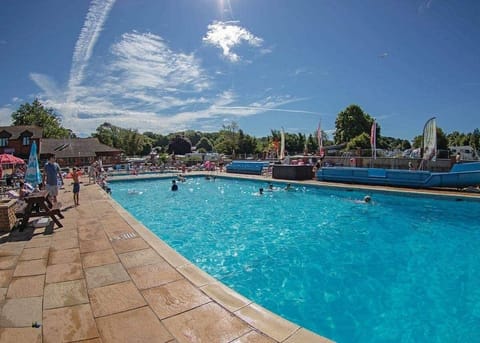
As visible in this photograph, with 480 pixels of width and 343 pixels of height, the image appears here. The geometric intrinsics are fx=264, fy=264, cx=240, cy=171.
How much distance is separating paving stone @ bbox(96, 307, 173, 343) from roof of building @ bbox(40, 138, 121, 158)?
36.4 metres

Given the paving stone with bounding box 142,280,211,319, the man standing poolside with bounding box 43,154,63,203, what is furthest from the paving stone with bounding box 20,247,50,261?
the man standing poolside with bounding box 43,154,63,203

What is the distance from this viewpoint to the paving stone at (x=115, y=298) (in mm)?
2875

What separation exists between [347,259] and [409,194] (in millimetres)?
7914

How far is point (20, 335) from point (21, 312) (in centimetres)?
46

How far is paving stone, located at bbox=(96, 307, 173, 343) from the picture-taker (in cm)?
242

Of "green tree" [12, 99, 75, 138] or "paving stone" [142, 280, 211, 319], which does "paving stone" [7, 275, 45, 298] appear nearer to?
"paving stone" [142, 280, 211, 319]

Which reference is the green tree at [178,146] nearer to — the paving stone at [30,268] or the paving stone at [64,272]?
the paving stone at [30,268]

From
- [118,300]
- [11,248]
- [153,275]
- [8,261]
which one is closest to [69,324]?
[118,300]

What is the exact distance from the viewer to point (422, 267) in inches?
225

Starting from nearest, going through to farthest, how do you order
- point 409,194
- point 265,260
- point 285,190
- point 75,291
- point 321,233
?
point 75,291, point 265,260, point 321,233, point 409,194, point 285,190

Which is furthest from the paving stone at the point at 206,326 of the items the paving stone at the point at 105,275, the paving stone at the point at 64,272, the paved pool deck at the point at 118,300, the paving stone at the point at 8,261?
the paving stone at the point at 8,261

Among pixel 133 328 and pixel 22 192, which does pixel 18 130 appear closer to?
pixel 22 192

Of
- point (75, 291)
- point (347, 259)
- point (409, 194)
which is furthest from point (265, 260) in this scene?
point (409, 194)

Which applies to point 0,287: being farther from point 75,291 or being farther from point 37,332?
point 37,332
